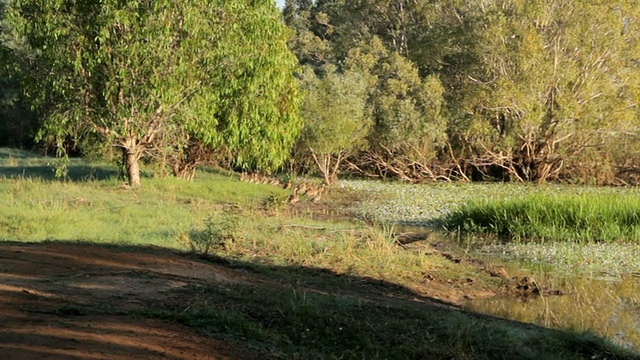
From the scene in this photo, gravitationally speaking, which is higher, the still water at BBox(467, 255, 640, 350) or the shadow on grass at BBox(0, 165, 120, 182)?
the shadow on grass at BBox(0, 165, 120, 182)

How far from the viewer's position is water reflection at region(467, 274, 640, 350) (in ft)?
33.8

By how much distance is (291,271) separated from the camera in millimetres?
11500

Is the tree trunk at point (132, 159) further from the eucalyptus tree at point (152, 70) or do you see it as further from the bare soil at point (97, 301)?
the bare soil at point (97, 301)

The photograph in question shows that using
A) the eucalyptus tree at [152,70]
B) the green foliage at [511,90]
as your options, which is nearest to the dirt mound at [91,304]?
the eucalyptus tree at [152,70]

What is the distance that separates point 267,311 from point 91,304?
165 cm

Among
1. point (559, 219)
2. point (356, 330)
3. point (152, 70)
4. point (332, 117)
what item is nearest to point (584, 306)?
point (356, 330)

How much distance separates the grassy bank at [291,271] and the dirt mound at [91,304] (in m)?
0.35

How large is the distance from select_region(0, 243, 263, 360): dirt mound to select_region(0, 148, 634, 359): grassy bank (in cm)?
35

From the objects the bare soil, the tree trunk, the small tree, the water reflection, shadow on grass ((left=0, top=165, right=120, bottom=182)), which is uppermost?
the small tree

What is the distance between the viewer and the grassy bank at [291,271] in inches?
276

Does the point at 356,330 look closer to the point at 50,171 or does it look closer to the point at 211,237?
the point at 211,237

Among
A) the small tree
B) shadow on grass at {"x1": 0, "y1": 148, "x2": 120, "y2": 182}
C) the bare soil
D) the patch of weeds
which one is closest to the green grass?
the bare soil

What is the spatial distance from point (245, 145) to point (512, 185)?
1270 centimetres

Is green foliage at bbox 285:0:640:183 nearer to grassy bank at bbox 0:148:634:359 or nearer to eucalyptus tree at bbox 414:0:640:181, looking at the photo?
eucalyptus tree at bbox 414:0:640:181
